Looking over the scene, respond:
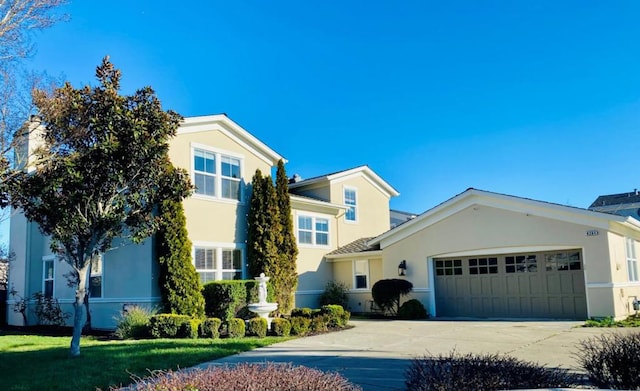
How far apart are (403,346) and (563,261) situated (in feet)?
28.8

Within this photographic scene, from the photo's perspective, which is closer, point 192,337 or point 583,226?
point 192,337

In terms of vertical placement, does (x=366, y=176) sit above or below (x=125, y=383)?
above

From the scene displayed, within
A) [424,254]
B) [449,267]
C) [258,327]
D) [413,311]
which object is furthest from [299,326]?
[449,267]

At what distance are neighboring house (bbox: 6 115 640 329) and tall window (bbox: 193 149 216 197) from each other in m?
0.04

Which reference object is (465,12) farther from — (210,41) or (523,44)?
(210,41)

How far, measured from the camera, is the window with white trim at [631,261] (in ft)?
63.0

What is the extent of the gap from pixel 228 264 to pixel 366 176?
1060 cm

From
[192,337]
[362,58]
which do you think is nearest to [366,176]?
[362,58]

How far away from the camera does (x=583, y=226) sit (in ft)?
57.6

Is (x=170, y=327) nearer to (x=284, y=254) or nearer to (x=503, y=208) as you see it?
(x=284, y=254)

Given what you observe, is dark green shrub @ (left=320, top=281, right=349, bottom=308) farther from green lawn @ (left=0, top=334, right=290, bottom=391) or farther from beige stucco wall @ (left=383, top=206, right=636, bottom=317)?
green lawn @ (left=0, top=334, right=290, bottom=391)

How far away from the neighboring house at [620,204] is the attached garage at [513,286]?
1026 inches

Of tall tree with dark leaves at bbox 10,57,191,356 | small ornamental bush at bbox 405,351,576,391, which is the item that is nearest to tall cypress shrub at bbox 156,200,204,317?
tall tree with dark leaves at bbox 10,57,191,356

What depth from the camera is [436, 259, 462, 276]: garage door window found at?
67.3ft
